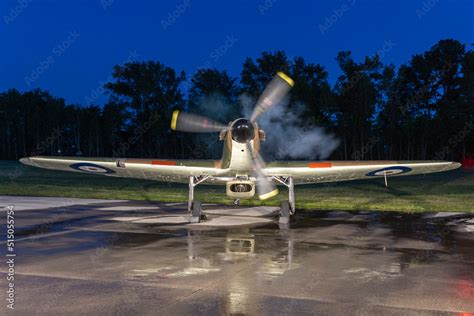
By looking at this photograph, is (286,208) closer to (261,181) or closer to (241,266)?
(261,181)

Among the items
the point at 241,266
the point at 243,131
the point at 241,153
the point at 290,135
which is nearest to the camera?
the point at 241,266

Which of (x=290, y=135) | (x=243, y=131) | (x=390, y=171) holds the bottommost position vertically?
(x=390, y=171)

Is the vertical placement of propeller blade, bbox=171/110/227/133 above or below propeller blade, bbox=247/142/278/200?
above

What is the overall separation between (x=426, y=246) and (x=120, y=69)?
78.9 meters

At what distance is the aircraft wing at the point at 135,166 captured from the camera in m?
14.5

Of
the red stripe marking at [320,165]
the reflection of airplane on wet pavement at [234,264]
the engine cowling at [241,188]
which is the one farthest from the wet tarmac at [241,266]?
the red stripe marking at [320,165]

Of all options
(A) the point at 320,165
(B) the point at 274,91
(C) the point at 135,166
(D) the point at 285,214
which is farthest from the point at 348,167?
(C) the point at 135,166

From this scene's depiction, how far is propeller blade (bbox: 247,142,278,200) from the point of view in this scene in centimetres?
1320

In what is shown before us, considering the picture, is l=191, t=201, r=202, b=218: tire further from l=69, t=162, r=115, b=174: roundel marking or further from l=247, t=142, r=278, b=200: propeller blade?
l=69, t=162, r=115, b=174: roundel marking

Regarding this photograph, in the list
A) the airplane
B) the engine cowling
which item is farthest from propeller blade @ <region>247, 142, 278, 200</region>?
the engine cowling

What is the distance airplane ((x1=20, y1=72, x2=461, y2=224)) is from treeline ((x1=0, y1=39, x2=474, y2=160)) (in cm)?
4237

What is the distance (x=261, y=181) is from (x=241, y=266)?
232 inches

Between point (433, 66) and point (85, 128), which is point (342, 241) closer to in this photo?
point (433, 66)

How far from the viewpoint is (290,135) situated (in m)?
59.3
